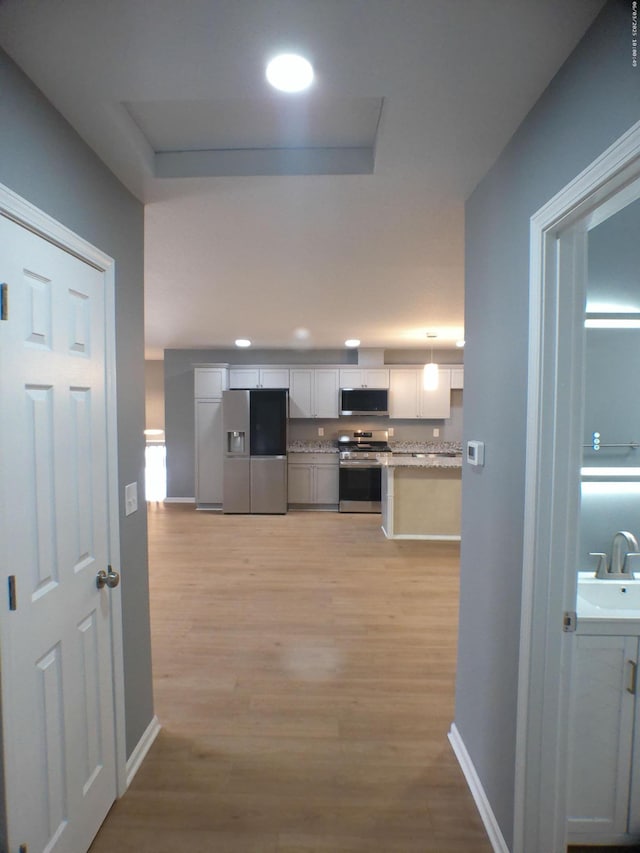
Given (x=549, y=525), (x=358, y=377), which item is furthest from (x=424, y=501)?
(x=549, y=525)

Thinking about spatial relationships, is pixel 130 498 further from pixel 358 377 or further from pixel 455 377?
pixel 455 377

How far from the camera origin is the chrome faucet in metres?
1.71

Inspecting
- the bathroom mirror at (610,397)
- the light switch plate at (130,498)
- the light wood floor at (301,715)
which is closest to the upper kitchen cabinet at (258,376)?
the light wood floor at (301,715)

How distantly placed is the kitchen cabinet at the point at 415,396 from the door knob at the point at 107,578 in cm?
535

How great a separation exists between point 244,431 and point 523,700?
5.17 metres

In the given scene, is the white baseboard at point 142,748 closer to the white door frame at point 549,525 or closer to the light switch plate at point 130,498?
the light switch plate at point 130,498

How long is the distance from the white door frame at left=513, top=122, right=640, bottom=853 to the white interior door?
144cm

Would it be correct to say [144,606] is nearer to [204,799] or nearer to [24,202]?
[204,799]

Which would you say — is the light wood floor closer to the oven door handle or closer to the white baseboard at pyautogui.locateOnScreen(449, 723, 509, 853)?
the white baseboard at pyautogui.locateOnScreen(449, 723, 509, 853)

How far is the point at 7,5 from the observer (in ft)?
3.15

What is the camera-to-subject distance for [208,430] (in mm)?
6371

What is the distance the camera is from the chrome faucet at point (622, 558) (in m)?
1.71

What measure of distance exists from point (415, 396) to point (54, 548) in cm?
580

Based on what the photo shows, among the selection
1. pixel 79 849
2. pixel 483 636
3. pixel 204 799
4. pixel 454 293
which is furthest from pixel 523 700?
pixel 454 293
